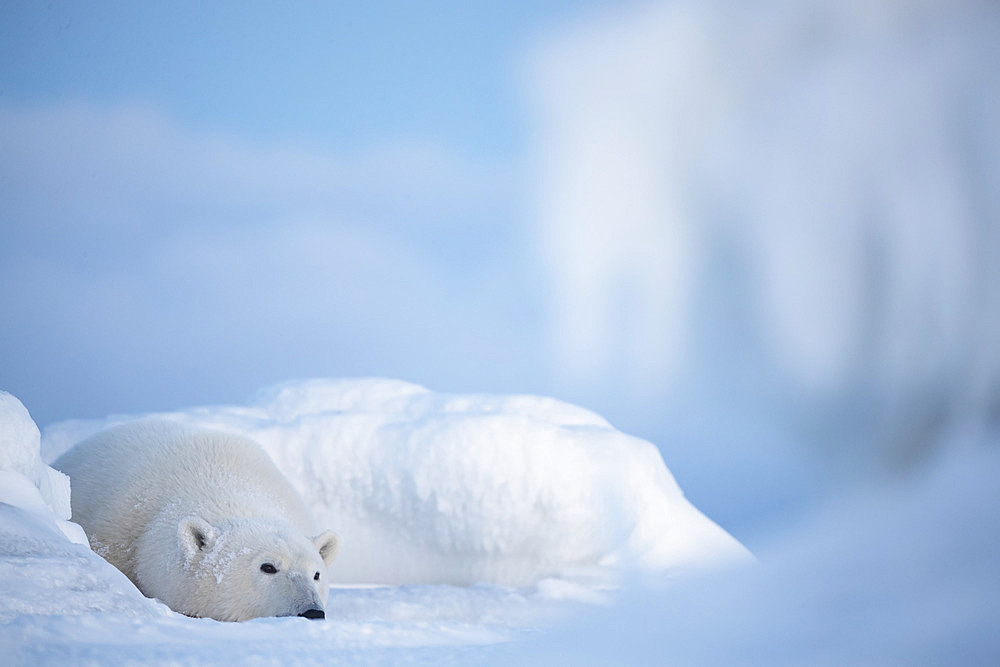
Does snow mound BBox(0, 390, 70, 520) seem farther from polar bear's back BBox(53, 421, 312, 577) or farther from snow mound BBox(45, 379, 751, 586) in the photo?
snow mound BBox(45, 379, 751, 586)

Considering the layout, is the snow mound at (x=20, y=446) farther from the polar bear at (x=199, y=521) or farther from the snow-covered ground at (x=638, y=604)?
the polar bear at (x=199, y=521)

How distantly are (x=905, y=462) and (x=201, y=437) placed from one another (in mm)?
2884

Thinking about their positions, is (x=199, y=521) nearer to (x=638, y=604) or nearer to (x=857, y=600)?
(x=638, y=604)

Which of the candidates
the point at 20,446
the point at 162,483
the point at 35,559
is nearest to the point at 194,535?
the point at 162,483

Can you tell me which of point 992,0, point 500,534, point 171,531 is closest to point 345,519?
point 500,534

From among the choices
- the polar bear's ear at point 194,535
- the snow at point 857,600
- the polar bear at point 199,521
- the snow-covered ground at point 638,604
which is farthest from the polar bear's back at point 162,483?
the snow at point 857,600

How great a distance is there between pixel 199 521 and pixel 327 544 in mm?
570

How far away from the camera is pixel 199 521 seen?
2766 millimetres

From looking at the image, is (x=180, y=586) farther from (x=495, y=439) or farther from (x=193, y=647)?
A: (x=495, y=439)

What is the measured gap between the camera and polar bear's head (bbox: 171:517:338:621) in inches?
103

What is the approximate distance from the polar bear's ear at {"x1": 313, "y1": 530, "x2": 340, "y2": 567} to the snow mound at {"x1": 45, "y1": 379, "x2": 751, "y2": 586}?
1396 millimetres

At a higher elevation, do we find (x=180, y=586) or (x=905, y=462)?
(x=905, y=462)

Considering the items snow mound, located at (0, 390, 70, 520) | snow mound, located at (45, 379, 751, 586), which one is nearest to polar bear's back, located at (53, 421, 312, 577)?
snow mound, located at (0, 390, 70, 520)

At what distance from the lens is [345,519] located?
467 centimetres
